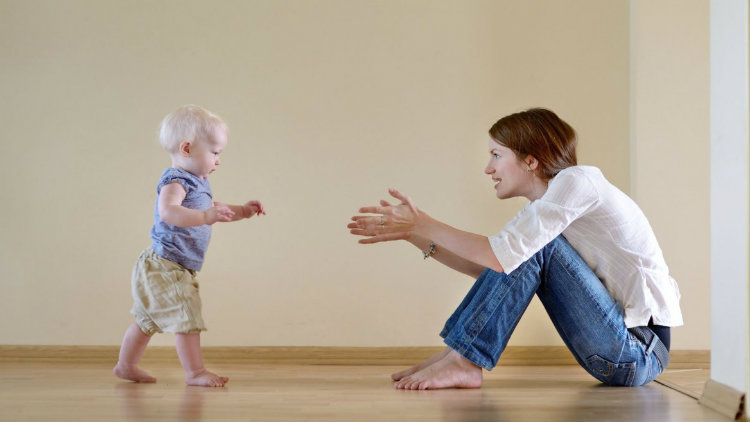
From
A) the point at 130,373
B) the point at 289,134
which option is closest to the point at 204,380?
the point at 130,373

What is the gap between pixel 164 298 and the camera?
2.27m

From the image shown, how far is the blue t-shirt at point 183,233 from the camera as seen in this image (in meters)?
2.30

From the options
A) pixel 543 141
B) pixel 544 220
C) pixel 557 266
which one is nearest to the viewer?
pixel 544 220

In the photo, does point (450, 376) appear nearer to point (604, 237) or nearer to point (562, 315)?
point (562, 315)

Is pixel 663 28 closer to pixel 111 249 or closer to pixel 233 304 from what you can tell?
pixel 233 304

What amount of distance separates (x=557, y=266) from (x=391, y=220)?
45cm

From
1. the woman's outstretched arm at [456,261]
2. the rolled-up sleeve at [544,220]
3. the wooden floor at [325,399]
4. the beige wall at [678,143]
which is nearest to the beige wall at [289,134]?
the beige wall at [678,143]

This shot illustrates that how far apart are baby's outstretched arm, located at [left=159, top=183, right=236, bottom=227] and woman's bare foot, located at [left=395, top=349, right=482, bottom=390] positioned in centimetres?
66

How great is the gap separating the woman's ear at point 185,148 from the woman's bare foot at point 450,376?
907 millimetres

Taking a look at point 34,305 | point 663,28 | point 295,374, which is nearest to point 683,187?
point 663,28

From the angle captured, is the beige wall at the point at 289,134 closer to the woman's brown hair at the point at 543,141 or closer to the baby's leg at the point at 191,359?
the baby's leg at the point at 191,359

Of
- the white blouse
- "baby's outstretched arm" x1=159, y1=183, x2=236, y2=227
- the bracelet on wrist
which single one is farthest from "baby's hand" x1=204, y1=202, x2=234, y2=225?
the white blouse

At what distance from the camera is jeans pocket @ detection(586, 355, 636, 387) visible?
6.84 feet

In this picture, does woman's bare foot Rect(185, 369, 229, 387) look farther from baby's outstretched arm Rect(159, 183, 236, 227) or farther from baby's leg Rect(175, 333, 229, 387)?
baby's outstretched arm Rect(159, 183, 236, 227)
